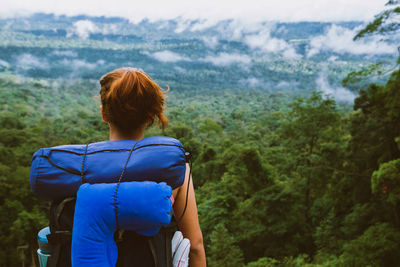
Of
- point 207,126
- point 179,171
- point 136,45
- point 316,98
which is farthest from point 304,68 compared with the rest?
point 179,171

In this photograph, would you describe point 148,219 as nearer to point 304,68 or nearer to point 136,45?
point 304,68

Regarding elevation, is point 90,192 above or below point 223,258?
above

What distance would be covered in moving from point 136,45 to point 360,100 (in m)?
181

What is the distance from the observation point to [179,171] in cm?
114

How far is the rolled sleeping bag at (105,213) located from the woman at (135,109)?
25 cm

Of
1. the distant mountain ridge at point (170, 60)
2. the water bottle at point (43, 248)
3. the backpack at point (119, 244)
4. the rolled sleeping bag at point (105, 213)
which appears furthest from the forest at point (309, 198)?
the distant mountain ridge at point (170, 60)

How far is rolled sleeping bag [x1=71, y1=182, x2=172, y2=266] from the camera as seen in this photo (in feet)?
3.31

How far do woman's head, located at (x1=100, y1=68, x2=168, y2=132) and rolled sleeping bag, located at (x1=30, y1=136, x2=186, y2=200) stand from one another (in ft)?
0.44

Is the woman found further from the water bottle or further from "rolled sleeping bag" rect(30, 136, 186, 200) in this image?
the water bottle

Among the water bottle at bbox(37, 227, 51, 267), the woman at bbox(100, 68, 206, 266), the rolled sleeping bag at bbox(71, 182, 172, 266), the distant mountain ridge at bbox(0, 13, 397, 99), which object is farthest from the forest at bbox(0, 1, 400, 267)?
the distant mountain ridge at bbox(0, 13, 397, 99)

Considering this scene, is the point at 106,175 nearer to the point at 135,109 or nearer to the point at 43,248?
the point at 135,109

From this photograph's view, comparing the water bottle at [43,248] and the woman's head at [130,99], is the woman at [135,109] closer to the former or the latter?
the woman's head at [130,99]

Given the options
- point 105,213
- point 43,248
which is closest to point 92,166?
point 105,213

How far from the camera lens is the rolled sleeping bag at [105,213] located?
3.31 feet
